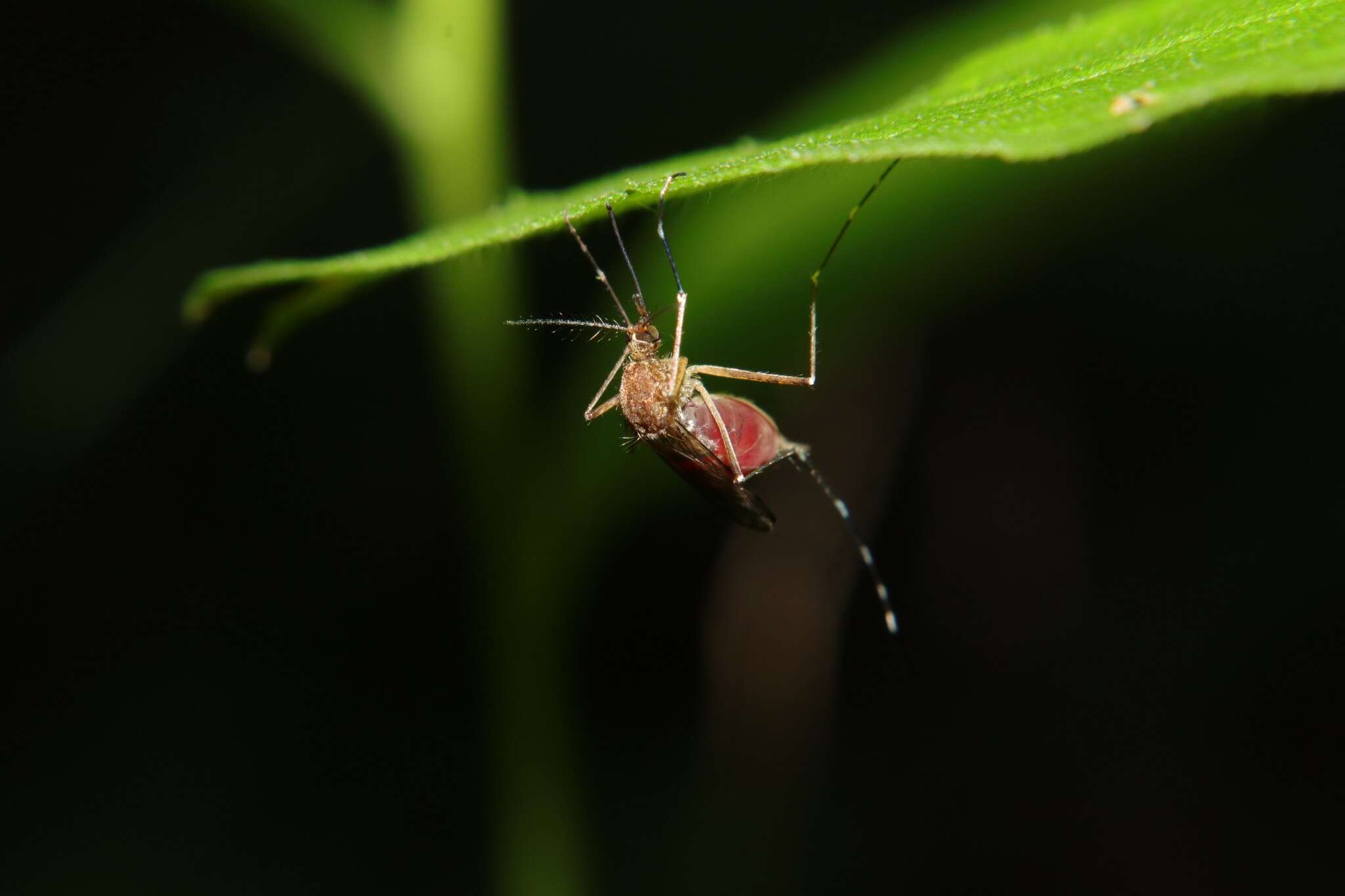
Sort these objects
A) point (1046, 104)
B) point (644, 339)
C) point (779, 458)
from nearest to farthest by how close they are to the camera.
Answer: point (1046, 104)
point (644, 339)
point (779, 458)

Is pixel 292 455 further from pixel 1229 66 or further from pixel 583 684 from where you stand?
pixel 1229 66

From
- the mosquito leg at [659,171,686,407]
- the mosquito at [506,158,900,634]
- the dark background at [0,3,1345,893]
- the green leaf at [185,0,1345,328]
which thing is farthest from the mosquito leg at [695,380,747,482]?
the green leaf at [185,0,1345,328]

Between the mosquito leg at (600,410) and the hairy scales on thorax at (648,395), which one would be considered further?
the mosquito leg at (600,410)

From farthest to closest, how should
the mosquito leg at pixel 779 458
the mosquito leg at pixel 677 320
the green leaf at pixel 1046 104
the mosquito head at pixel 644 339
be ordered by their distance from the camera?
the mosquito leg at pixel 779 458 → the mosquito head at pixel 644 339 → the mosquito leg at pixel 677 320 → the green leaf at pixel 1046 104

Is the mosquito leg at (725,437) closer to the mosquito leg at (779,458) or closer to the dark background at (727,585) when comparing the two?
the mosquito leg at (779,458)

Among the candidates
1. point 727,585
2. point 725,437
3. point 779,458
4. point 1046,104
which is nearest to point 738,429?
point 725,437

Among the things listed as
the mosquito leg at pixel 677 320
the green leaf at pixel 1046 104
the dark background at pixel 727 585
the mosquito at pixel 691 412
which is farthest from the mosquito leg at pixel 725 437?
the green leaf at pixel 1046 104

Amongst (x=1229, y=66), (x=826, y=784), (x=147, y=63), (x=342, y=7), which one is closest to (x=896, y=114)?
(x=1229, y=66)

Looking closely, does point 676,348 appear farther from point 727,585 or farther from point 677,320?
point 727,585
